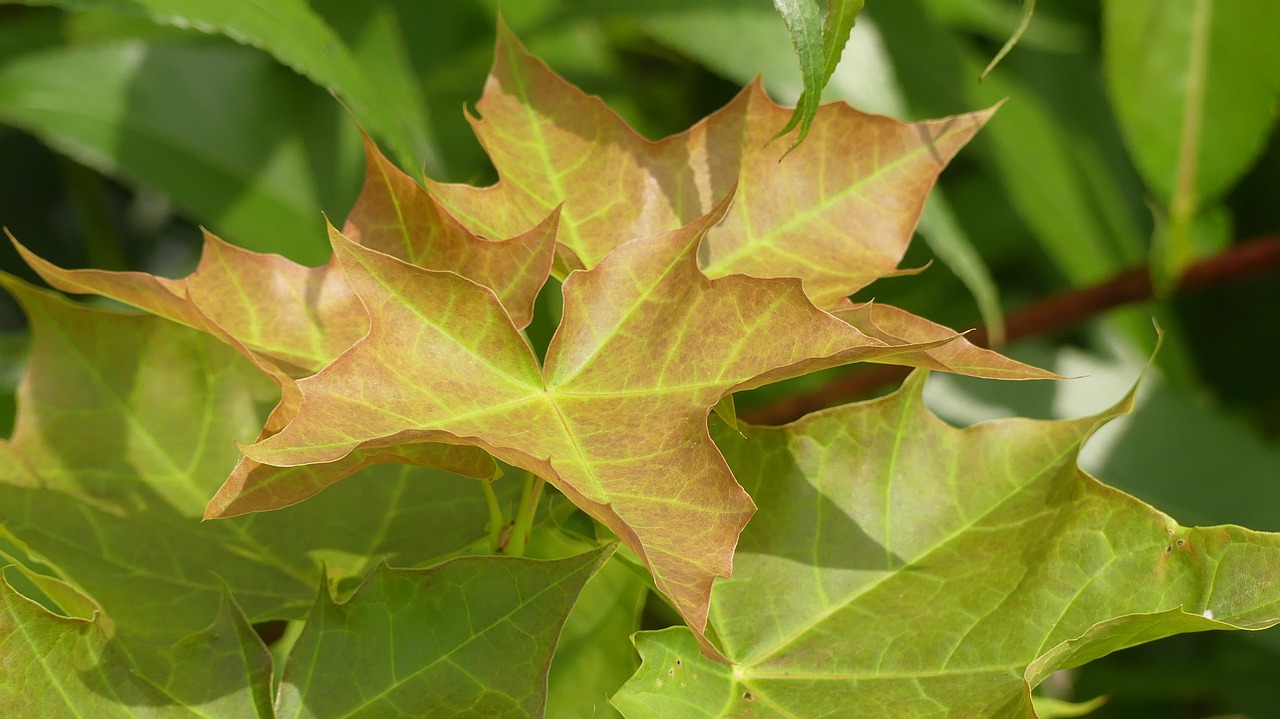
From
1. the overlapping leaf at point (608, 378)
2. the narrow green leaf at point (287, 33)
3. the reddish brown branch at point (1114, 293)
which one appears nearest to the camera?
the overlapping leaf at point (608, 378)

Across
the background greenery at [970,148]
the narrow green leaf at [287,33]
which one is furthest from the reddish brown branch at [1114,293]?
the narrow green leaf at [287,33]

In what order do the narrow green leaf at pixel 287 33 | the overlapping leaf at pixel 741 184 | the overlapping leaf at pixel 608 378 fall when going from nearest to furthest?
the overlapping leaf at pixel 608 378
the overlapping leaf at pixel 741 184
the narrow green leaf at pixel 287 33

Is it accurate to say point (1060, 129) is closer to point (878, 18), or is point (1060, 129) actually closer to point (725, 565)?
point (878, 18)

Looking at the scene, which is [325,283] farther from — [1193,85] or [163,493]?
[1193,85]

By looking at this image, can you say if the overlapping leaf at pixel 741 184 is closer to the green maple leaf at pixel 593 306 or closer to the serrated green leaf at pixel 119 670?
the green maple leaf at pixel 593 306

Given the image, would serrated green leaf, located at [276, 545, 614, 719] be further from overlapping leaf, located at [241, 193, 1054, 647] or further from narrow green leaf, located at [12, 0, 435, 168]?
narrow green leaf, located at [12, 0, 435, 168]

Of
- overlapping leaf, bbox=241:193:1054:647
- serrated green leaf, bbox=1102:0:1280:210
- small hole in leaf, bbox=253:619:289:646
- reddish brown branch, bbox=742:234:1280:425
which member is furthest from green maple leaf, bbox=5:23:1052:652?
serrated green leaf, bbox=1102:0:1280:210

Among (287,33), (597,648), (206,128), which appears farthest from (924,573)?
(206,128)
